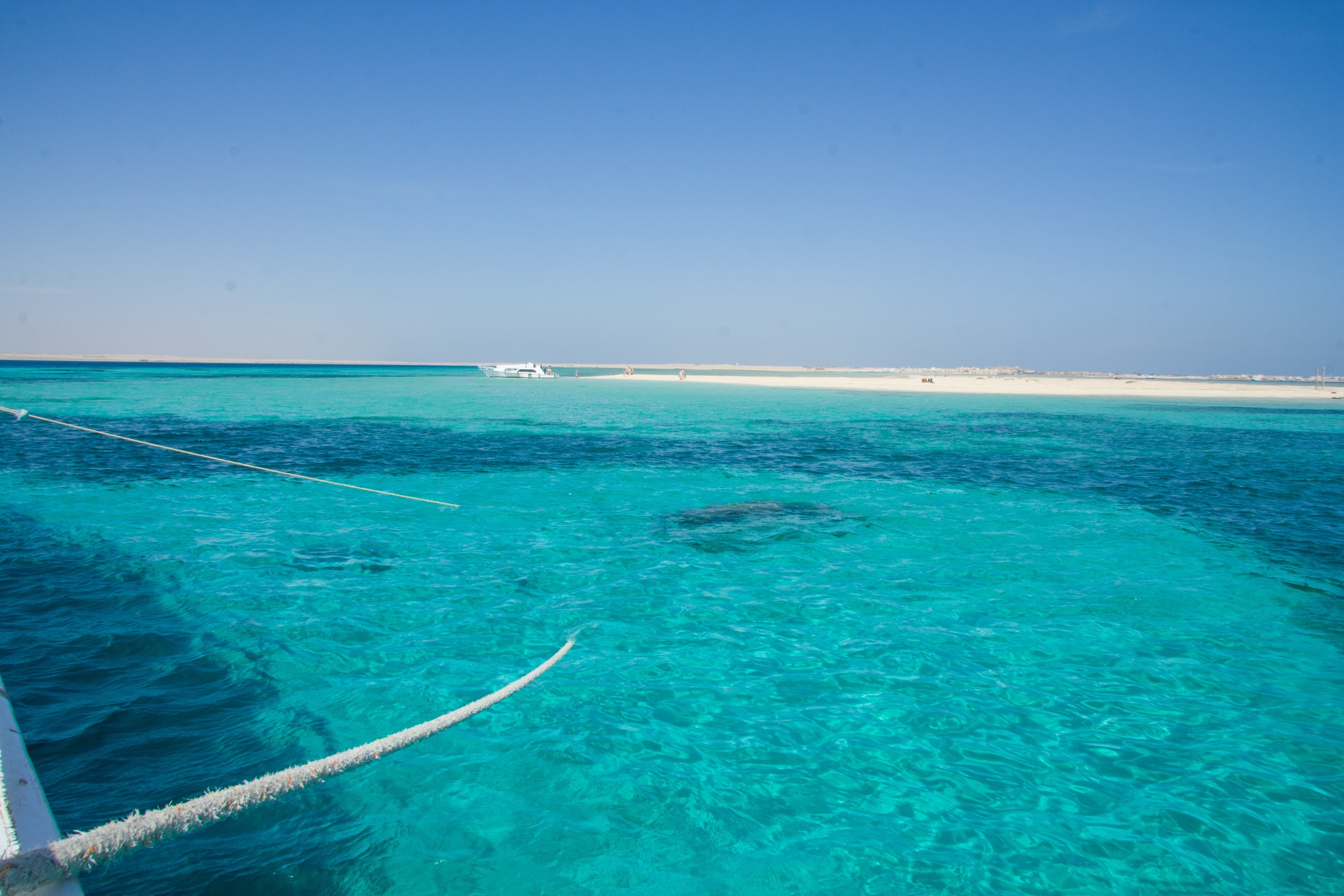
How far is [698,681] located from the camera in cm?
776

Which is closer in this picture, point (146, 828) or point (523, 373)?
point (146, 828)

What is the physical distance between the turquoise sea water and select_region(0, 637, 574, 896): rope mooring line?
682mm

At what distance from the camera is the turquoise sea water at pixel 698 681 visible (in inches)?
201

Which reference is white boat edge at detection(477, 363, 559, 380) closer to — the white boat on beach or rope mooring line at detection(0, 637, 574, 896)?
the white boat on beach

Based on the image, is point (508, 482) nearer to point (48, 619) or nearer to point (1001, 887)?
point (48, 619)

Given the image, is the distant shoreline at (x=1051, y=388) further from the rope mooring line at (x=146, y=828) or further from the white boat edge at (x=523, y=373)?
the rope mooring line at (x=146, y=828)

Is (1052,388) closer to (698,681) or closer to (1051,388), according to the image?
(1051,388)

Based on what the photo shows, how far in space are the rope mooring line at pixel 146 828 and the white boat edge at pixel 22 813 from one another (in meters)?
0.07

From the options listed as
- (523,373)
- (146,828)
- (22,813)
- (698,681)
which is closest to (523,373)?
(523,373)

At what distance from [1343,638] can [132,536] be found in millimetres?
19882

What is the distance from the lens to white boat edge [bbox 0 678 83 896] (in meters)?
3.38

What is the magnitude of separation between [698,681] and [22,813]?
5571 millimetres

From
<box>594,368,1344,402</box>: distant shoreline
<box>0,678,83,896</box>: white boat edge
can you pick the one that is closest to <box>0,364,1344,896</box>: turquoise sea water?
<box>0,678,83,896</box>: white boat edge

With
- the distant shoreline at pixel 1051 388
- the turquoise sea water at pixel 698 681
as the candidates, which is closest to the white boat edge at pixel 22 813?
the turquoise sea water at pixel 698 681
